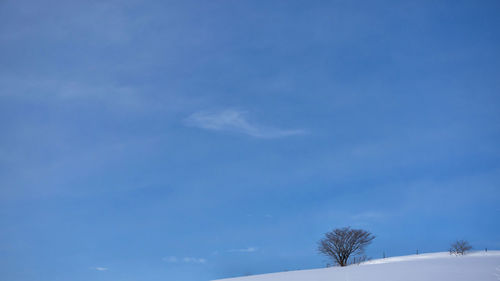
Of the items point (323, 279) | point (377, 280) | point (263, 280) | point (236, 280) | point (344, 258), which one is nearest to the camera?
point (377, 280)

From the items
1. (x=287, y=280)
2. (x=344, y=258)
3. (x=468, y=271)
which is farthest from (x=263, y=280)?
(x=344, y=258)

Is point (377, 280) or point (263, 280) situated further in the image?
point (263, 280)

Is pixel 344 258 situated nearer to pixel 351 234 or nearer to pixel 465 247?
pixel 351 234

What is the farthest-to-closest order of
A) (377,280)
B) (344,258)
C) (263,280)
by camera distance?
(344,258)
(263,280)
(377,280)

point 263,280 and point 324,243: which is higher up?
point 324,243

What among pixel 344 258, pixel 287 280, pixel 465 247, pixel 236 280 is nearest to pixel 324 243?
pixel 344 258

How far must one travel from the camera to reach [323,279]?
18.5m

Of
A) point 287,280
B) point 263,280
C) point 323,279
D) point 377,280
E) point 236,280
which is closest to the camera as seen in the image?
point 377,280

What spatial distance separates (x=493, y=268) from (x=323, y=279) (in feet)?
23.7

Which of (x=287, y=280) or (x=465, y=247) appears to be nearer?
(x=287, y=280)

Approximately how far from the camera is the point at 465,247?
62875mm

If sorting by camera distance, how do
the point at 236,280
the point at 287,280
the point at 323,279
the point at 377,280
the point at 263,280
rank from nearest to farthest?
the point at 377,280 → the point at 323,279 → the point at 287,280 → the point at 263,280 → the point at 236,280

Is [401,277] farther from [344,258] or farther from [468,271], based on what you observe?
[344,258]

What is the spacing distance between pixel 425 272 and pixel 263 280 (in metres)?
8.72
